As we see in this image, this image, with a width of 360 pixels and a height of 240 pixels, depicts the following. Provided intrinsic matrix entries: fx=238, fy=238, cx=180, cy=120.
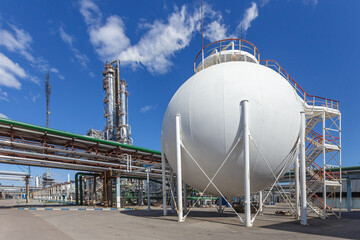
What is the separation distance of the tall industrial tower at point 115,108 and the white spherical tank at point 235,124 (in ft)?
97.3

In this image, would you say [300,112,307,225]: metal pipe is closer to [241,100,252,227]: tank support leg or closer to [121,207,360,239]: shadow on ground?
[121,207,360,239]: shadow on ground

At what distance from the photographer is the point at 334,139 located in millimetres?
16359

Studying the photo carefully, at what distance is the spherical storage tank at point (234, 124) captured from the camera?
1098cm

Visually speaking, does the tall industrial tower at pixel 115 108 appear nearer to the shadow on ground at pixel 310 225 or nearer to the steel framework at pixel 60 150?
the steel framework at pixel 60 150

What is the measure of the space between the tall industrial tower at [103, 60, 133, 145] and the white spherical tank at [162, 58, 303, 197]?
97.3 ft

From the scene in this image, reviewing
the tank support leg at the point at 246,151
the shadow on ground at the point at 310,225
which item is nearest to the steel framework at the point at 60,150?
the shadow on ground at the point at 310,225

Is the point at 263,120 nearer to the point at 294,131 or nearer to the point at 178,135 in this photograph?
the point at 294,131

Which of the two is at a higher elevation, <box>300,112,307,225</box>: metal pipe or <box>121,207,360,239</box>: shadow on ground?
<box>300,112,307,225</box>: metal pipe

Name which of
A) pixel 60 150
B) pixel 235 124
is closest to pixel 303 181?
pixel 235 124

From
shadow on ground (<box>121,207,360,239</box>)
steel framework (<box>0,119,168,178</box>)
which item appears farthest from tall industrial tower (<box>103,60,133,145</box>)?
shadow on ground (<box>121,207,360,239</box>)

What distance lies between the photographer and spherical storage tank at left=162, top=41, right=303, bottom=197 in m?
11.0

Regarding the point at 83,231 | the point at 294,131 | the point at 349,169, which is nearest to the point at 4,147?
the point at 83,231

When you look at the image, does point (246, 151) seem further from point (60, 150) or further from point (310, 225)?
point (60, 150)

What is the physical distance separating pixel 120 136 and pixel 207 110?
31401 millimetres
